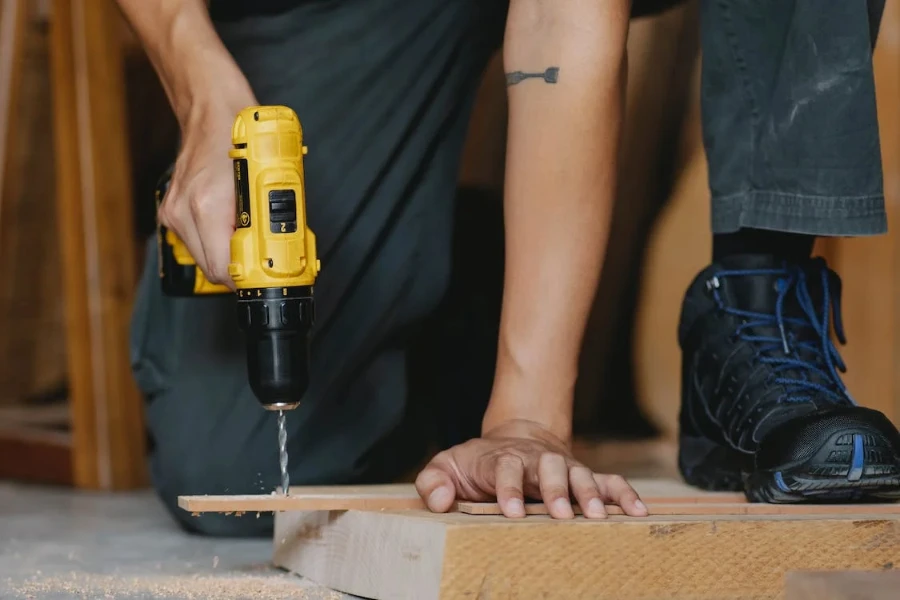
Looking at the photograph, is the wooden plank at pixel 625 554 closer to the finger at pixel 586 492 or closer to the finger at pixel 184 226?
the finger at pixel 586 492

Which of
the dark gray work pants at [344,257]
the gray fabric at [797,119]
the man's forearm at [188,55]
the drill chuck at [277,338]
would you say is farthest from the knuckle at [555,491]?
the dark gray work pants at [344,257]

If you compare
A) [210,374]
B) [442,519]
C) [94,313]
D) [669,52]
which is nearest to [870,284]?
[669,52]

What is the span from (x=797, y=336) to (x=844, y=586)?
0.62 metres

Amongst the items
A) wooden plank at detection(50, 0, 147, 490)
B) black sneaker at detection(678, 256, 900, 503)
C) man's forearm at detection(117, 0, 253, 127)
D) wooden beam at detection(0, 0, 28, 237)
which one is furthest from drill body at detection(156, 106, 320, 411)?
wooden beam at detection(0, 0, 28, 237)

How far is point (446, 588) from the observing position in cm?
83

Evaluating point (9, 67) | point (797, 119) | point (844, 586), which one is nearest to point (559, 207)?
point (797, 119)

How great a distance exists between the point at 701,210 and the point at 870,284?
300mm

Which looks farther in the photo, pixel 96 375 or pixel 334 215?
pixel 96 375

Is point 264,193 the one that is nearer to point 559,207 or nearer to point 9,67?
point 559,207

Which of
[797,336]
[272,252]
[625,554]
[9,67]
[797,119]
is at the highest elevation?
[9,67]

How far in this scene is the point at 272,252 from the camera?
1.02m

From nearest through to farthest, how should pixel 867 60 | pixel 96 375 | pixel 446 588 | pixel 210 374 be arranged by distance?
pixel 446 588
pixel 867 60
pixel 210 374
pixel 96 375

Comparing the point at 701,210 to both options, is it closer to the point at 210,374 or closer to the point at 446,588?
the point at 210,374

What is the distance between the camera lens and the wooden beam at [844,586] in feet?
1.97
